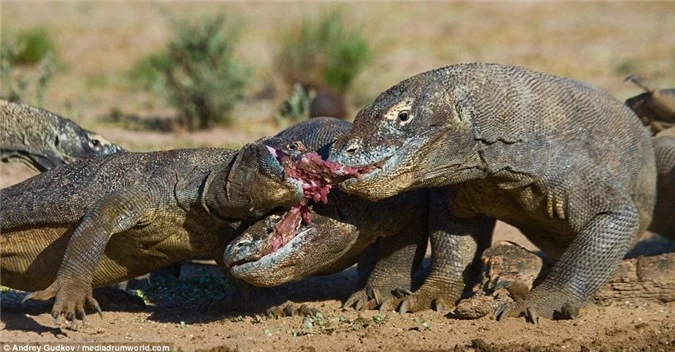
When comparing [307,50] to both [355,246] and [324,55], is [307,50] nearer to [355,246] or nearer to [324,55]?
[324,55]

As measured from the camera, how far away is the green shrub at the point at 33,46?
19.1 meters

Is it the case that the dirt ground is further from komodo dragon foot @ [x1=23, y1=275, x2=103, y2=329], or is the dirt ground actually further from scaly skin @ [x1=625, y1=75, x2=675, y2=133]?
scaly skin @ [x1=625, y1=75, x2=675, y2=133]

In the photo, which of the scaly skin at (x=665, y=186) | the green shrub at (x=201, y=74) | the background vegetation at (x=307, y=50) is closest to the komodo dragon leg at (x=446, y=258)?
the scaly skin at (x=665, y=186)

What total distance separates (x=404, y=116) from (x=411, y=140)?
0.15 meters

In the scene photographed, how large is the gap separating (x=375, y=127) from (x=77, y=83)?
12296 millimetres

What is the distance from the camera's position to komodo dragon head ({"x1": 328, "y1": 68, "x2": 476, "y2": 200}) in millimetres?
6828

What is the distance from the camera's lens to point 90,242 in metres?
7.27

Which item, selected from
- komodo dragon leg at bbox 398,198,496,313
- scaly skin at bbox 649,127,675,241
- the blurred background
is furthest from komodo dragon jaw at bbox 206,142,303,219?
the blurred background

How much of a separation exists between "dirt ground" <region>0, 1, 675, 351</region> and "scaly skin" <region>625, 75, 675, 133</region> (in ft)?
4.51

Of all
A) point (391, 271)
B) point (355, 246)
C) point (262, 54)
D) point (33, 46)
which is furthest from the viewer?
point (262, 54)

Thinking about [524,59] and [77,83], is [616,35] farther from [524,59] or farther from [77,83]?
[77,83]

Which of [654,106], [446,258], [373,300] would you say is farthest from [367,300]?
[654,106]

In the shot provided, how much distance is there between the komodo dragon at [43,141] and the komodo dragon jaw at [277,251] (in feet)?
8.18

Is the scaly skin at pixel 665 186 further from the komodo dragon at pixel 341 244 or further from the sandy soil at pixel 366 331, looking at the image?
the komodo dragon at pixel 341 244
